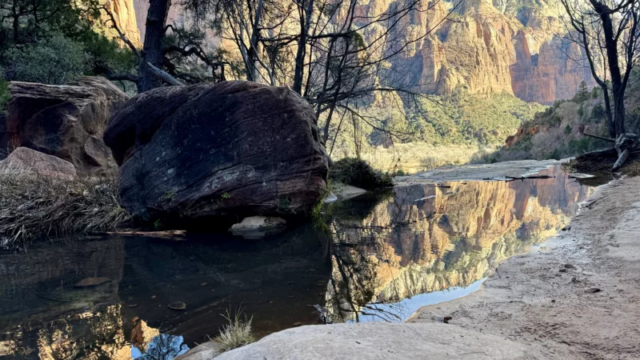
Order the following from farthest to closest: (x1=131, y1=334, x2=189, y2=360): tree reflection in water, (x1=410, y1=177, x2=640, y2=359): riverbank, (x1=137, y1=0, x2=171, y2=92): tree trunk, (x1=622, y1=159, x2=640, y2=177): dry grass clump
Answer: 1. (x1=137, y1=0, x2=171, y2=92): tree trunk
2. (x1=622, y1=159, x2=640, y2=177): dry grass clump
3. (x1=131, y1=334, x2=189, y2=360): tree reflection in water
4. (x1=410, y1=177, x2=640, y2=359): riverbank

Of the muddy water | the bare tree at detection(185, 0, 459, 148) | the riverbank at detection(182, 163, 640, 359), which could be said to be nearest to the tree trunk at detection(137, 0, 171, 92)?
the bare tree at detection(185, 0, 459, 148)

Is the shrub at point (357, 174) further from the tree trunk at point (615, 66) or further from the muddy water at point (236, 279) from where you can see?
the tree trunk at point (615, 66)

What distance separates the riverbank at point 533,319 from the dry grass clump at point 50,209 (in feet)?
18.0

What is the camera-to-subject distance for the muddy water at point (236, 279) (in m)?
2.90

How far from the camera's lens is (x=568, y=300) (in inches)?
110

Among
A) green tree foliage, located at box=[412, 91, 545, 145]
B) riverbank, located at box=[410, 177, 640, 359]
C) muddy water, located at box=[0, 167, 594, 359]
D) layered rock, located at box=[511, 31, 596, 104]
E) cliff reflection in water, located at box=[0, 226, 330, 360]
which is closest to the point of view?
riverbank, located at box=[410, 177, 640, 359]

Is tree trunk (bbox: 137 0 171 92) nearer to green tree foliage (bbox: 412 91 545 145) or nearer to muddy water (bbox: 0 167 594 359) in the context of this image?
muddy water (bbox: 0 167 594 359)

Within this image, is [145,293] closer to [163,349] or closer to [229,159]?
[163,349]

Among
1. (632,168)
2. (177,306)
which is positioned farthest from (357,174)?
(177,306)

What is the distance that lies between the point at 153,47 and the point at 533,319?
1157cm

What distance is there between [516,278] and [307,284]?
1788mm

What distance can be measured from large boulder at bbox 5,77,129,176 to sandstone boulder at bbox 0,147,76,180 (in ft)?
2.03

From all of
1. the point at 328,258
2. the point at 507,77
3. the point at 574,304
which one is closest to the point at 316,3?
the point at 328,258

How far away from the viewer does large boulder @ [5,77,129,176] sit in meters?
9.38
